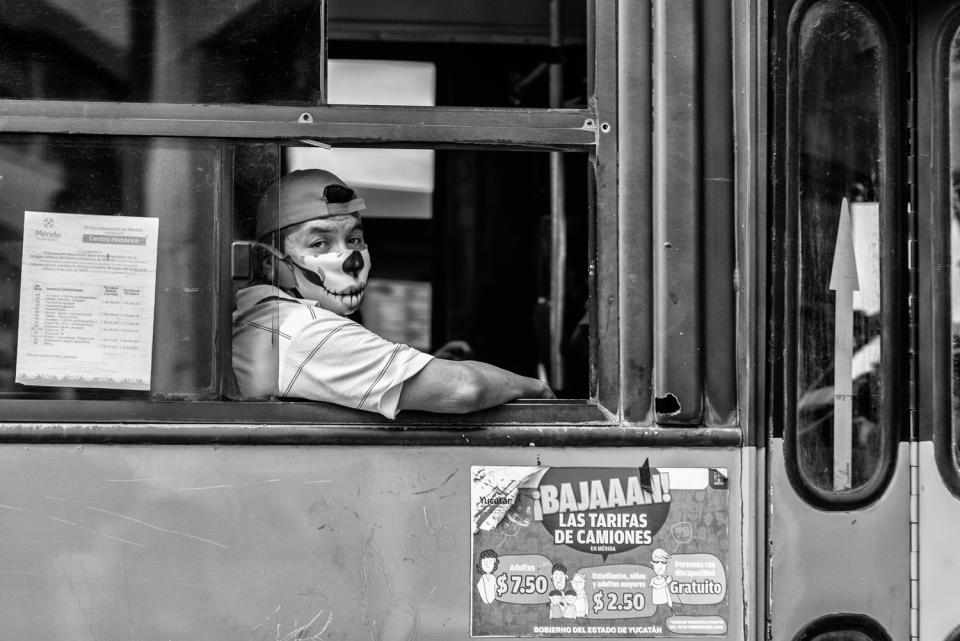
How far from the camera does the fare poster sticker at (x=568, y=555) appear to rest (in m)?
1.81

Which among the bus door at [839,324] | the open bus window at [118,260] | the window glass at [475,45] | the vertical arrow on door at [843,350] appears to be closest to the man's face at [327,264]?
the open bus window at [118,260]

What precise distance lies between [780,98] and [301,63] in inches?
35.7

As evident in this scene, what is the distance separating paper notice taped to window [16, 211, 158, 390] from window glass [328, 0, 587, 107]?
80.9 inches

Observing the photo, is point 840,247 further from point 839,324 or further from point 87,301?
point 87,301

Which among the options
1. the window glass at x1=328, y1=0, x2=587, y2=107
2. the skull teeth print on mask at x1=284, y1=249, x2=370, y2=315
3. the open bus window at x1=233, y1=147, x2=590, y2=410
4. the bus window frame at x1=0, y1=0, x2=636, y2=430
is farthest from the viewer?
the open bus window at x1=233, y1=147, x2=590, y2=410

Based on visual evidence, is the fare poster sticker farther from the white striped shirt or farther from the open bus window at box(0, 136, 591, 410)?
the open bus window at box(0, 136, 591, 410)

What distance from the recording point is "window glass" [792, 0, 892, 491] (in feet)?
6.14

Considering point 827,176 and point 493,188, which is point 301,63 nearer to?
point 827,176

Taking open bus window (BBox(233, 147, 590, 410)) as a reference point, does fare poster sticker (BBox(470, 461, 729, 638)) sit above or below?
below

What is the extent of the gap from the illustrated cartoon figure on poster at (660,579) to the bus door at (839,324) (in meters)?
0.19

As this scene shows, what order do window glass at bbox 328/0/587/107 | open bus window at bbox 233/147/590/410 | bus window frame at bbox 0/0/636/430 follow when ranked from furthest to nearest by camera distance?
open bus window at bbox 233/147/590/410 < window glass at bbox 328/0/587/107 < bus window frame at bbox 0/0/636/430

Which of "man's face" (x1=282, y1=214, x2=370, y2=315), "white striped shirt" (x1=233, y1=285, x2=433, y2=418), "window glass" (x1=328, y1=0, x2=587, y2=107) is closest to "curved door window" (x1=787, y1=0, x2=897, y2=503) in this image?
"white striped shirt" (x1=233, y1=285, x2=433, y2=418)

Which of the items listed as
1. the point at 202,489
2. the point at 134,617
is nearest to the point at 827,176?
the point at 202,489

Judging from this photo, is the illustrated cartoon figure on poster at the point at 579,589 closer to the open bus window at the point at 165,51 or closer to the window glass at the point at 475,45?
the open bus window at the point at 165,51
